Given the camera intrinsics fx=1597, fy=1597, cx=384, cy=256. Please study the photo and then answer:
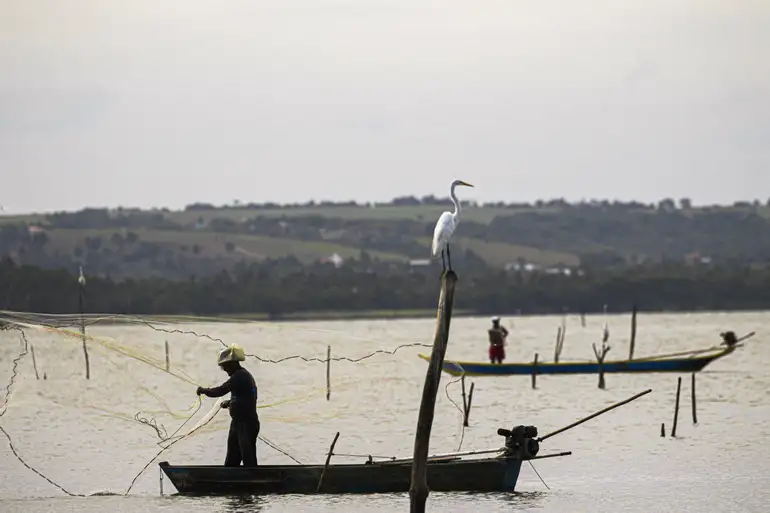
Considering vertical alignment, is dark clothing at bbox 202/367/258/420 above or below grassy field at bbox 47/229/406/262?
below

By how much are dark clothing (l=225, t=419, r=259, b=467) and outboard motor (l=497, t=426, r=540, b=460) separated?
3.31 meters

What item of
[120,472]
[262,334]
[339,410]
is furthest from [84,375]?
[262,334]

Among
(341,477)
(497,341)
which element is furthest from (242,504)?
(497,341)

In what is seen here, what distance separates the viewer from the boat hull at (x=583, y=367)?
150 feet

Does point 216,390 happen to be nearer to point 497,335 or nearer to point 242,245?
point 497,335

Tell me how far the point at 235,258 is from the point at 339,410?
349ft

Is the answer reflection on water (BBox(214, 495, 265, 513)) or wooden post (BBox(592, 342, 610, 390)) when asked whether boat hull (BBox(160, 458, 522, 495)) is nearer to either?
reflection on water (BBox(214, 495, 265, 513))

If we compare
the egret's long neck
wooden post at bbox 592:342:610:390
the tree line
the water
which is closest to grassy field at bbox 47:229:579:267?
the tree line

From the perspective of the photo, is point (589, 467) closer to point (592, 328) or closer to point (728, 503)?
point (728, 503)

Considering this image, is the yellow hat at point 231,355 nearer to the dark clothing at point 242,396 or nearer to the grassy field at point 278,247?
the dark clothing at point 242,396

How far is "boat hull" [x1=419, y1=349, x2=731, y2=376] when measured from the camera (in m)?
45.8

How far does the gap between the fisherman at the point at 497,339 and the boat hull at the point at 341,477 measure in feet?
66.8

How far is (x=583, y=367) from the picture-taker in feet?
154

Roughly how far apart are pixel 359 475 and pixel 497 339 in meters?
22.2
